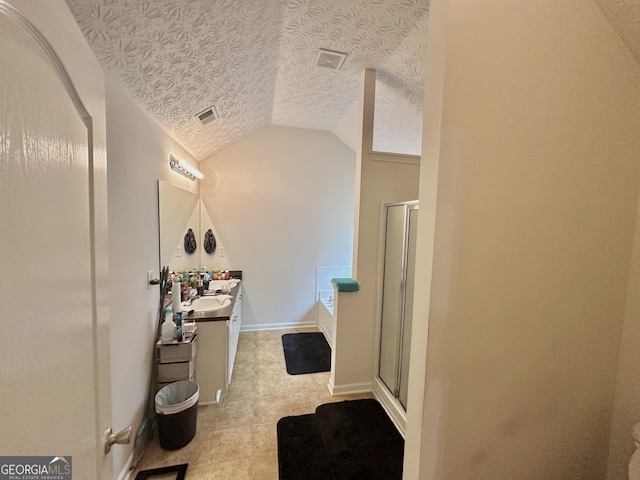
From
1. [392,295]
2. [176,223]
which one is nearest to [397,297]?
[392,295]

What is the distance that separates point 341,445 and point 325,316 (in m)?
1.91

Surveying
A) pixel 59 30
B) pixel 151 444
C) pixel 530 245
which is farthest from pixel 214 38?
pixel 151 444

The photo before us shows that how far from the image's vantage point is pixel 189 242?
3.11 meters

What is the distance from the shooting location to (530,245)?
1.04 m

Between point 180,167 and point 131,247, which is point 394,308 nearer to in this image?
point 131,247

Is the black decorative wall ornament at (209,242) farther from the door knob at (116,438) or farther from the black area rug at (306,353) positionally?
the door knob at (116,438)

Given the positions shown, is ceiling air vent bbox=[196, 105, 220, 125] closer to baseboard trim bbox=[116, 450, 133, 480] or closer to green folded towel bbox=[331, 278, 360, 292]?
green folded towel bbox=[331, 278, 360, 292]

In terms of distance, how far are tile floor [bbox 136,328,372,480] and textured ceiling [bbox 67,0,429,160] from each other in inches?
98.7

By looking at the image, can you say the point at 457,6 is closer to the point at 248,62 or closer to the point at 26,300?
the point at 26,300

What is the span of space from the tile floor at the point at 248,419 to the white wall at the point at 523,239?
50.3 inches

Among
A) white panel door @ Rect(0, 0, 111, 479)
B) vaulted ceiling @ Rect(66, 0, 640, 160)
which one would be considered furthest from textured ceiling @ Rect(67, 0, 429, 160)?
white panel door @ Rect(0, 0, 111, 479)

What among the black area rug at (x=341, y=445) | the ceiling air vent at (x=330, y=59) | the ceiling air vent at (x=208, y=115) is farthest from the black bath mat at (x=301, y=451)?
the ceiling air vent at (x=330, y=59)

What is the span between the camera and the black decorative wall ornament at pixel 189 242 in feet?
9.86

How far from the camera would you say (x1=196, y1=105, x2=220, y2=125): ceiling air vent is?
2.35 meters
